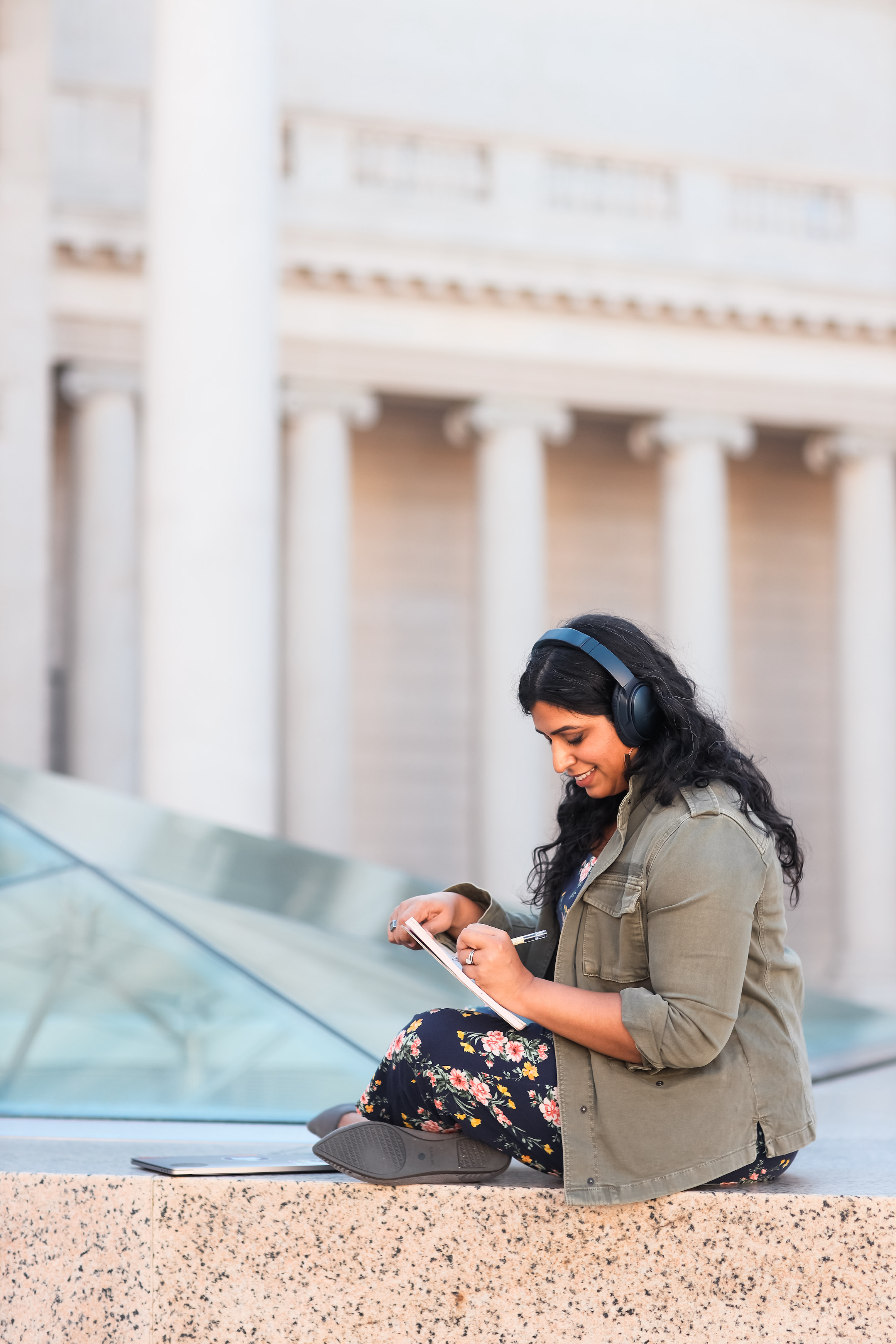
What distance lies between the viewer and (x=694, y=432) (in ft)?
110

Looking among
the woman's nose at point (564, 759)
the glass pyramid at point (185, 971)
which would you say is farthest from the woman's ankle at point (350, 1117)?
the glass pyramid at point (185, 971)

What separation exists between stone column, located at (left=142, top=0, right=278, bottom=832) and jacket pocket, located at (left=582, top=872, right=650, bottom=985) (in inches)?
471

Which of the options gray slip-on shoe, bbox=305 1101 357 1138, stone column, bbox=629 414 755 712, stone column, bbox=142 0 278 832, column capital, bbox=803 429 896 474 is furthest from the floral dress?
column capital, bbox=803 429 896 474

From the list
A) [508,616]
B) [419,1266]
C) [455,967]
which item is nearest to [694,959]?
[455,967]

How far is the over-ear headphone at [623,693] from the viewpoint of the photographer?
15.6ft

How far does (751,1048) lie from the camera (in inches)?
187

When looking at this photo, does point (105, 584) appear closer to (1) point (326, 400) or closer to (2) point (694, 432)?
(1) point (326, 400)

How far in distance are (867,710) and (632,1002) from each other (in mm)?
31180

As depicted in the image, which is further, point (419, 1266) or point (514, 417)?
point (514, 417)

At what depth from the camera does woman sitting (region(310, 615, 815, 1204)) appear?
4477 mm

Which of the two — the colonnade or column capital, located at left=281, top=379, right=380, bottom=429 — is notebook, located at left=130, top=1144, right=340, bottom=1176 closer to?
the colonnade

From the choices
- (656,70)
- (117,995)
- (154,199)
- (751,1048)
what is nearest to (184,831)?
(117,995)

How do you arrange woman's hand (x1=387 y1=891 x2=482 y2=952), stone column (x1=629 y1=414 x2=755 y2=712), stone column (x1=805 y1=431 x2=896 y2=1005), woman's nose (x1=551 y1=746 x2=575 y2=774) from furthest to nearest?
stone column (x1=805 y1=431 x2=896 y2=1005) < stone column (x1=629 y1=414 x2=755 y2=712) < woman's hand (x1=387 y1=891 x2=482 y2=952) < woman's nose (x1=551 y1=746 x2=575 y2=774)

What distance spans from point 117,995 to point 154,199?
38.7ft
